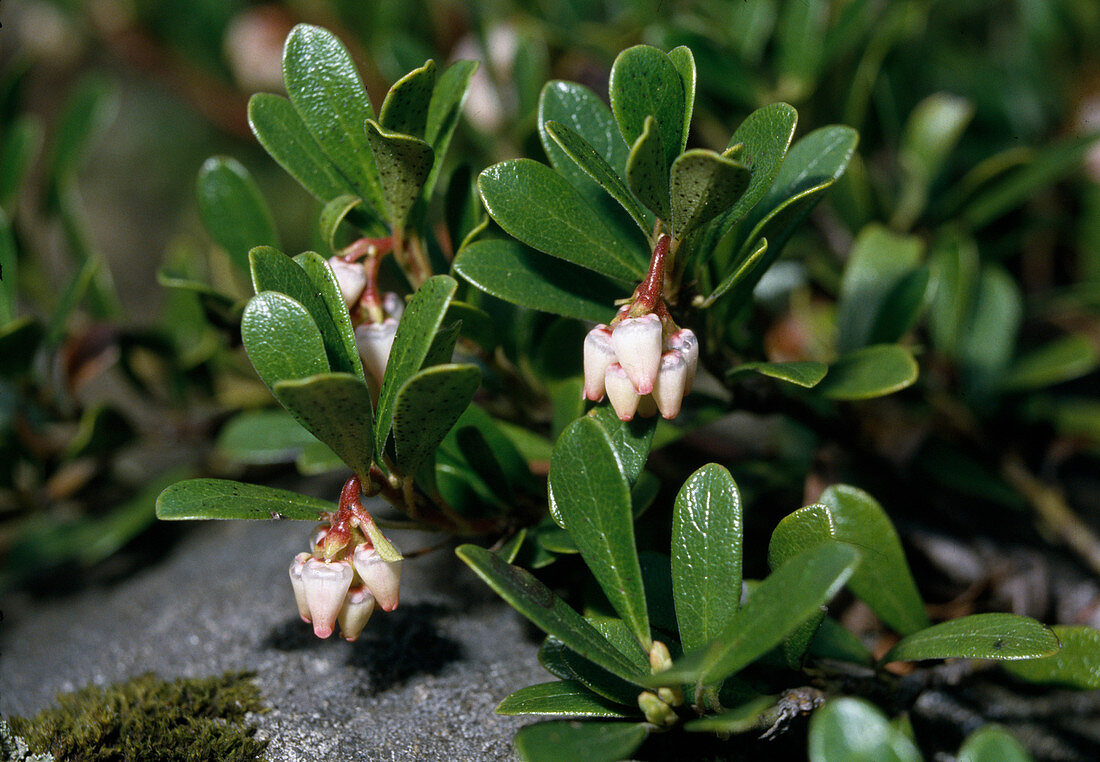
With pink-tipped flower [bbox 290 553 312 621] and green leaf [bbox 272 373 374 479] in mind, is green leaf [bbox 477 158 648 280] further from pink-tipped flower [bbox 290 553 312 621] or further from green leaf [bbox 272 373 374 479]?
Result: pink-tipped flower [bbox 290 553 312 621]

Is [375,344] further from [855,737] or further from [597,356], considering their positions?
[855,737]

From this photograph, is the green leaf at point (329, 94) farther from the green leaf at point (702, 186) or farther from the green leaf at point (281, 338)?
the green leaf at point (702, 186)

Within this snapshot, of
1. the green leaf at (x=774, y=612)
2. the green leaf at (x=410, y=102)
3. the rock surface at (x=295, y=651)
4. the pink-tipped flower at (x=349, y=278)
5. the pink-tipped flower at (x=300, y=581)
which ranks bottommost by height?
the rock surface at (x=295, y=651)

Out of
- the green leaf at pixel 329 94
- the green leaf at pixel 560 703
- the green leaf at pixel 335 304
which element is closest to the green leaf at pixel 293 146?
the green leaf at pixel 329 94

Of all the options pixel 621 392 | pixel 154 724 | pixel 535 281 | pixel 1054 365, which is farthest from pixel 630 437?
pixel 1054 365

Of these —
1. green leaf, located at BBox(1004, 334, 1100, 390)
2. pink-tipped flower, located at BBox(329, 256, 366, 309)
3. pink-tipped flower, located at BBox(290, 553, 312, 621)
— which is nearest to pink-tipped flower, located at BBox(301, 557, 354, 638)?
pink-tipped flower, located at BBox(290, 553, 312, 621)
